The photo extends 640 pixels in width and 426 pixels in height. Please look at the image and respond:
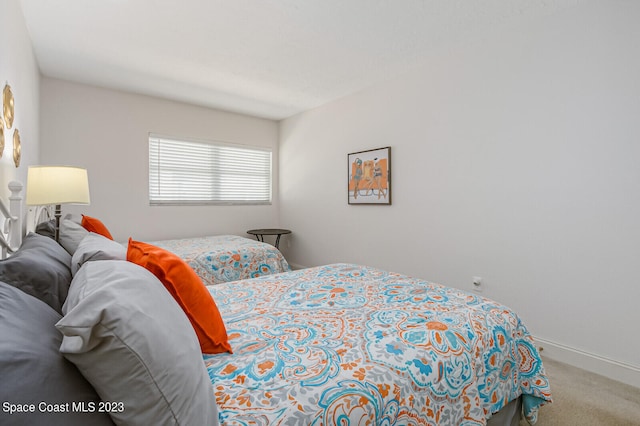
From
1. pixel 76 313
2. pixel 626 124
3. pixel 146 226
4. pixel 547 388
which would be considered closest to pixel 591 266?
pixel 626 124

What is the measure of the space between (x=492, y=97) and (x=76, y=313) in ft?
10.0

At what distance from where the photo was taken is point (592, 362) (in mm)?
2191

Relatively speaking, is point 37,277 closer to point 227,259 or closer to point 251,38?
point 227,259

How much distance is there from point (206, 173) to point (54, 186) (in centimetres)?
258

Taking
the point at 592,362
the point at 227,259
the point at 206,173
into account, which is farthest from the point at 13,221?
the point at 592,362

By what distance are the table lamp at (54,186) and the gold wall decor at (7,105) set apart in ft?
1.06

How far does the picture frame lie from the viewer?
3600mm

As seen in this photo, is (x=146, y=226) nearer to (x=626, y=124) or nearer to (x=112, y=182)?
(x=112, y=182)

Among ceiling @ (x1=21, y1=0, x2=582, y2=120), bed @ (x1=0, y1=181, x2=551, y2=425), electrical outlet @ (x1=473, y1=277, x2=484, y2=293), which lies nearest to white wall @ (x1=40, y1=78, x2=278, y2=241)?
ceiling @ (x1=21, y1=0, x2=582, y2=120)

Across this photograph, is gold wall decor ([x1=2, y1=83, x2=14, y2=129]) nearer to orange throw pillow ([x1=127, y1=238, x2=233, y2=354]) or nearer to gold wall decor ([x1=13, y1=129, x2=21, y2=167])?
gold wall decor ([x1=13, y1=129, x2=21, y2=167])

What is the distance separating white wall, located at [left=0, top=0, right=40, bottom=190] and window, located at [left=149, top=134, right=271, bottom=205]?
1.29 m

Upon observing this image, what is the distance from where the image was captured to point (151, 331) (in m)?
0.72

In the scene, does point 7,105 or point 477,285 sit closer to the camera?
point 7,105

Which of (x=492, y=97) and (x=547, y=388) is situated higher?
(x=492, y=97)
